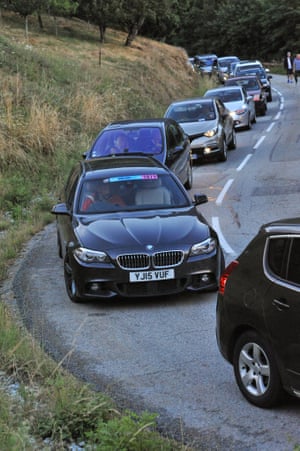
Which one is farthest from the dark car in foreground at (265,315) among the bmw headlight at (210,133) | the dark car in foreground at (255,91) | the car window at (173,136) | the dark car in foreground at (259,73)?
the dark car in foreground at (259,73)

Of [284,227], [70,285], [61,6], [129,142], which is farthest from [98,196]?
[61,6]

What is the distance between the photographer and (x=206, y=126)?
2108 cm

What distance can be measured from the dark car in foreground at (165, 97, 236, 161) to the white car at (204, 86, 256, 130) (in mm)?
4394

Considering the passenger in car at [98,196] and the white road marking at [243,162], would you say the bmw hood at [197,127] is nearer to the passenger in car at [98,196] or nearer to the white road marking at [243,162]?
the white road marking at [243,162]

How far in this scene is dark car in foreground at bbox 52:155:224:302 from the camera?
8539 mm

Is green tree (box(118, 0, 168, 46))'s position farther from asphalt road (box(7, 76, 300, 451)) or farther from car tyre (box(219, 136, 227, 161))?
asphalt road (box(7, 76, 300, 451))

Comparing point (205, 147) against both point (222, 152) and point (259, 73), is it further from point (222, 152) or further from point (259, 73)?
point (259, 73)

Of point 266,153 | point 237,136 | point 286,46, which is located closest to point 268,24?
point 286,46

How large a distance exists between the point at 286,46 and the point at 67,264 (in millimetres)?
76699

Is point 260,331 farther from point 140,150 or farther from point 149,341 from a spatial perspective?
point 140,150

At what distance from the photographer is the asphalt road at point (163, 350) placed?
5.43 m

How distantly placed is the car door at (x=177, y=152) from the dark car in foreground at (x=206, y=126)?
3.81 m

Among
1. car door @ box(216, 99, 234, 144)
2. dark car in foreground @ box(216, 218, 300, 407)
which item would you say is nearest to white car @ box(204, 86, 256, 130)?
car door @ box(216, 99, 234, 144)

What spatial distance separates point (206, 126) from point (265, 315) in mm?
16029
